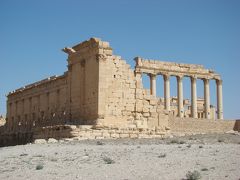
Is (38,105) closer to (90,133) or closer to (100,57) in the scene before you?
(100,57)

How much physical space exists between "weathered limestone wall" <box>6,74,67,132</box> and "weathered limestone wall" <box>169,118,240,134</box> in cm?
892

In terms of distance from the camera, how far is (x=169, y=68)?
47.2 m

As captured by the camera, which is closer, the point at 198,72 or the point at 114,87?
the point at 114,87

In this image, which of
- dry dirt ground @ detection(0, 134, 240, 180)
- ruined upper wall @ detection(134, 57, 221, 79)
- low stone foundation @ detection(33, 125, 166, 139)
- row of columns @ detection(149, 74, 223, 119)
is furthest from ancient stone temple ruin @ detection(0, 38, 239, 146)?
dry dirt ground @ detection(0, 134, 240, 180)

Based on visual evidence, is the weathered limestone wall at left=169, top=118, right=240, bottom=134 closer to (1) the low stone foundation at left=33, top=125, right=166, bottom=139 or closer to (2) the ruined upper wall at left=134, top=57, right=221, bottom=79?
(2) the ruined upper wall at left=134, top=57, right=221, bottom=79

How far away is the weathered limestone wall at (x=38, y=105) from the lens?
124 ft

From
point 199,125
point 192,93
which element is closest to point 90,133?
point 199,125

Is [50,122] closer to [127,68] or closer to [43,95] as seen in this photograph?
[43,95]

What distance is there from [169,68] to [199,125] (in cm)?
828

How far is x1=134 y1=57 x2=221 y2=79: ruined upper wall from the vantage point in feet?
152

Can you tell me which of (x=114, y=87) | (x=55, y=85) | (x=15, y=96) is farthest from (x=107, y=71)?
(x=15, y=96)

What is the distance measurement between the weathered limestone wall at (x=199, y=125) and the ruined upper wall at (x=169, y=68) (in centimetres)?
652

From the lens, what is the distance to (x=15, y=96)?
49.3 metres

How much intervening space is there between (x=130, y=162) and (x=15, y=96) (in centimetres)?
3569
